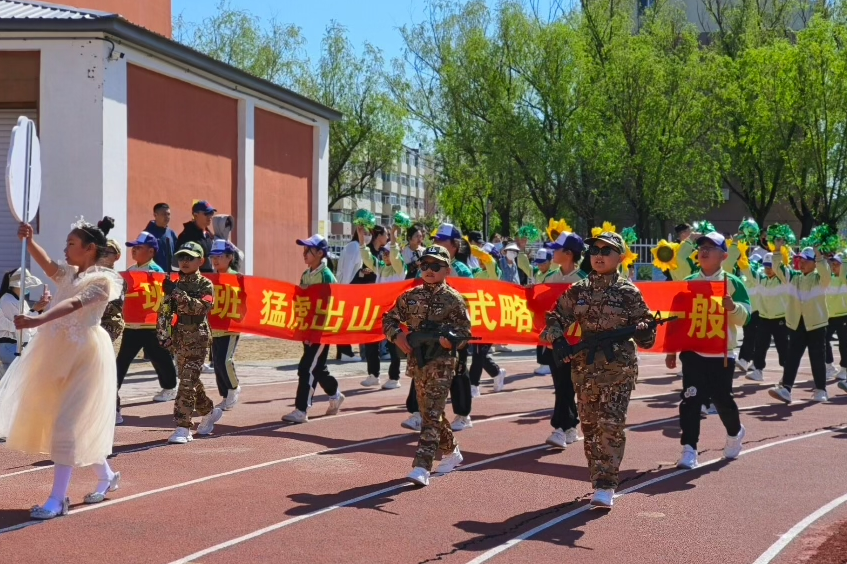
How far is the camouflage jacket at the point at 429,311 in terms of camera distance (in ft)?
29.4

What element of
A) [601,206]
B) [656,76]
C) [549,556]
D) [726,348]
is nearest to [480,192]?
[601,206]

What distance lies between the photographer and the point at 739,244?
1597cm

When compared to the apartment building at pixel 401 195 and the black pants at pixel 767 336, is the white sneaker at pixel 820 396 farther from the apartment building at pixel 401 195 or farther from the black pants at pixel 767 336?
the apartment building at pixel 401 195

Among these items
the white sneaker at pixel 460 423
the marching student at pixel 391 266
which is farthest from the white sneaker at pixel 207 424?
the marching student at pixel 391 266

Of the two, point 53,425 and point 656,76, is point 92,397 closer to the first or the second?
point 53,425

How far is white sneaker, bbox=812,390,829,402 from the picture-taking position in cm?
1495

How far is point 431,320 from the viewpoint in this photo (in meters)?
8.95

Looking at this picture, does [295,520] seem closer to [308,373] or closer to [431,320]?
[431,320]

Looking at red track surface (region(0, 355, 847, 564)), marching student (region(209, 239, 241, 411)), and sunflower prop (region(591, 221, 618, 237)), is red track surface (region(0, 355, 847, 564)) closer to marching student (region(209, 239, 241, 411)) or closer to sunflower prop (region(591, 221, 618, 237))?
marching student (region(209, 239, 241, 411))

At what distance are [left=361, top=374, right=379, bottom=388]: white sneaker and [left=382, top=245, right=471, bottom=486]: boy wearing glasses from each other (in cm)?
651

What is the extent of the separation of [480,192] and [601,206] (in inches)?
252

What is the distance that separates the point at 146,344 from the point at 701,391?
646 centimetres

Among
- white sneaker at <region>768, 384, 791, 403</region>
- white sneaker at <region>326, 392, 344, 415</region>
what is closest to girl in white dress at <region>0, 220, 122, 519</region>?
white sneaker at <region>326, 392, 344, 415</region>

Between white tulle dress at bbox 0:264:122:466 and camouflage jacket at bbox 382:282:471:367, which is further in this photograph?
camouflage jacket at bbox 382:282:471:367
